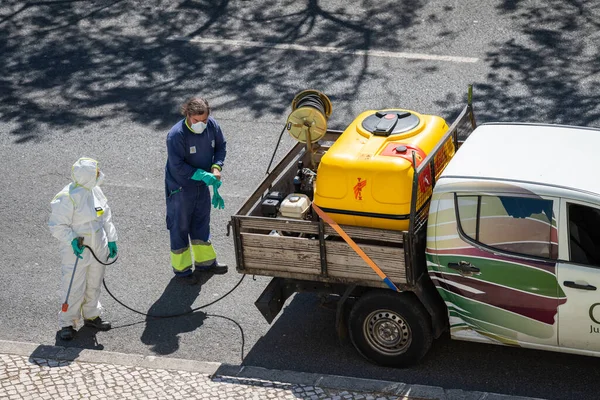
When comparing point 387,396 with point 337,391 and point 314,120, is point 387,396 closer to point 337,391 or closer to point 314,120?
point 337,391

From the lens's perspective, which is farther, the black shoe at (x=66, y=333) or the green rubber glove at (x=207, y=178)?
the green rubber glove at (x=207, y=178)

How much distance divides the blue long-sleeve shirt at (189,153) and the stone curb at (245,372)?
1.81 m

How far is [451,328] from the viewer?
25.3 feet

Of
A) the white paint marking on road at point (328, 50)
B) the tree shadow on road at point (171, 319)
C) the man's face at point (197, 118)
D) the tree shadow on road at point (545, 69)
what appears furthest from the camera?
the white paint marking on road at point (328, 50)

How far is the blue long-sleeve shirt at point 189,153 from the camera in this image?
29.7 ft

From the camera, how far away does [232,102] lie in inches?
528

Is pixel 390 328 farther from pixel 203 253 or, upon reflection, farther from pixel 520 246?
pixel 203 253

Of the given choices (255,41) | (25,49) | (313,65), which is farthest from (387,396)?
(25,49)

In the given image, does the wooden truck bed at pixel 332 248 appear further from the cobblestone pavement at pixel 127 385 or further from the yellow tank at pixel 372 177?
the cobblestone pavement at pixel 127 385

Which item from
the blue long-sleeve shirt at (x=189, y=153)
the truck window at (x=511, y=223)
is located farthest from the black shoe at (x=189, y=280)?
the truck window at (x=511, y=223)

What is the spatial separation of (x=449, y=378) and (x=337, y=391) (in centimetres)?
93

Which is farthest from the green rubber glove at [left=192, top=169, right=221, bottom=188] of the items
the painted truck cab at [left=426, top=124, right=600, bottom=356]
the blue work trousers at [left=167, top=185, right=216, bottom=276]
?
the painted truck cab at [left=426, top=124, right=600, bottom=356]

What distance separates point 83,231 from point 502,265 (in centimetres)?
357

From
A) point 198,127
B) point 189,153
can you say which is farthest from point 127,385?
point 198,127
